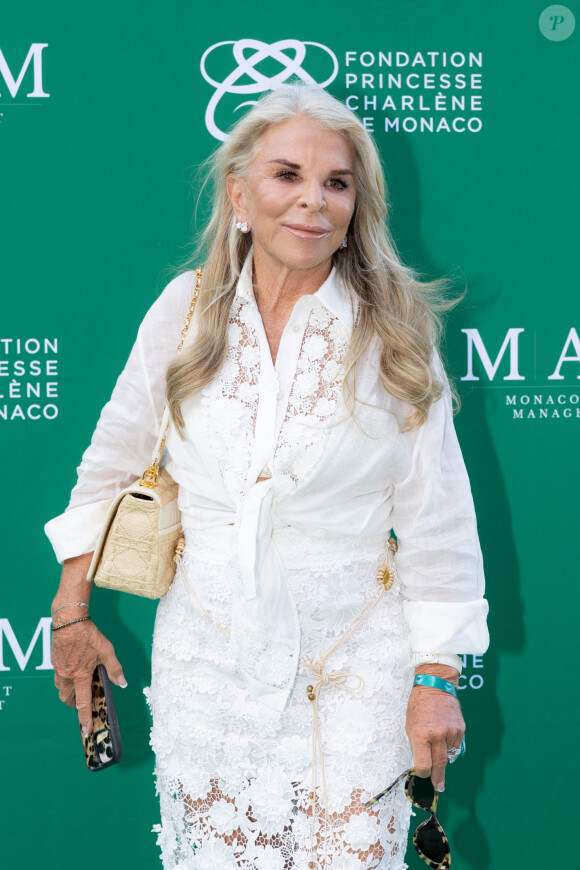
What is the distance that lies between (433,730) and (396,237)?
1.46m

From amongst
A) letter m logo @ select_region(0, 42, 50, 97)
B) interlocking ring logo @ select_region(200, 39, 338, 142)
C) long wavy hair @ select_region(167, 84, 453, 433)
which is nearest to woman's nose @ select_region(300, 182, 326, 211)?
long wavy hair @ select_region(167, 84, 453, 433)

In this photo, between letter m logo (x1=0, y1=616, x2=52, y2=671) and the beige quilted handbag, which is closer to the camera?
the beige quilted handbag

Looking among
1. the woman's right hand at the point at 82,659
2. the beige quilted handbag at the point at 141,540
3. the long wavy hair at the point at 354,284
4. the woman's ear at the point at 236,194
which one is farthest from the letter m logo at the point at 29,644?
the woman's ear at the point at 236,194

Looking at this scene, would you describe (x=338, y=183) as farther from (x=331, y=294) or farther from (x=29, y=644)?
(x=29, y=644)

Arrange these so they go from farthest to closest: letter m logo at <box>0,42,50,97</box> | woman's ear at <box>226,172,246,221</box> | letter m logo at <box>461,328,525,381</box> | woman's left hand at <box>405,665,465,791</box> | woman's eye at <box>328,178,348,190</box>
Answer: letter m logo at <box>461,328,525,381</box> < letter m logo at <box>0,42,50,97</box> < woman's ear at <box>226,172,246,221</box> < woman's eye at <box>328,178,348,190</box> < woman's left hand at <box>405,665,465,791</box>

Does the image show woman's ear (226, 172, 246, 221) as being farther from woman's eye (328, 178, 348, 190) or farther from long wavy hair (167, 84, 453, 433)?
woman's eye (328, 178, 348, 190)

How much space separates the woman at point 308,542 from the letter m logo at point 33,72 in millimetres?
836

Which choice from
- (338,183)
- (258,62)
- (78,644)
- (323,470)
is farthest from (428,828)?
(258,62)

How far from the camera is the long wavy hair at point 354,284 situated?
2.02 metres

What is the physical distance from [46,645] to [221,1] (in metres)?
1.88

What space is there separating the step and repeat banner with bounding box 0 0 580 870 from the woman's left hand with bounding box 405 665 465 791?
1.01 m

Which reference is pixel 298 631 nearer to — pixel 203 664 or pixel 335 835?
pixel 203 664

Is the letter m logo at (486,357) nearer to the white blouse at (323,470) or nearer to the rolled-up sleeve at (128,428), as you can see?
the white blouse at (323,470)

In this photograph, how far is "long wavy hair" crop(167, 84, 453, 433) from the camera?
2.02m
